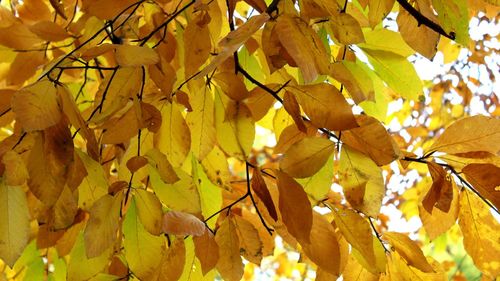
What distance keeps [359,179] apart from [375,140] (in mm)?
58

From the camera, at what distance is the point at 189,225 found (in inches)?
26.9

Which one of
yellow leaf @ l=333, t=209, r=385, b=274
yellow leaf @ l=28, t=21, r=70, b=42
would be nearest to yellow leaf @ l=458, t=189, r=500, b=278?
yellow leaf @ l=333, t=209, r=385, b=274

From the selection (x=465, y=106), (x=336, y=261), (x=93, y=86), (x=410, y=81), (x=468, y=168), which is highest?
(x=465, y=106)

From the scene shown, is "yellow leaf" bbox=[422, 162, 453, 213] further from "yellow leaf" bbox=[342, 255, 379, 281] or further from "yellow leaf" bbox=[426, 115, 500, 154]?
"yellow leaf" bbox=[342, 255, 379, 281]

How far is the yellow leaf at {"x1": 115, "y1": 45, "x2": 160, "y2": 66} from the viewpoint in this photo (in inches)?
25.4

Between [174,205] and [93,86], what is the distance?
0.90m

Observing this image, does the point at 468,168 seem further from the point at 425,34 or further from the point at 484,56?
the point at 484,56

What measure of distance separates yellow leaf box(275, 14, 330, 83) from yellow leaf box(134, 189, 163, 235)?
250mm

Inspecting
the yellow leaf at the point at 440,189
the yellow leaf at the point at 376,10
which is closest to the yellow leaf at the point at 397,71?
the yellow leaf at the point at 376,10

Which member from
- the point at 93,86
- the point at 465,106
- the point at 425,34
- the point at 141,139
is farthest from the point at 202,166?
the point at 465,106

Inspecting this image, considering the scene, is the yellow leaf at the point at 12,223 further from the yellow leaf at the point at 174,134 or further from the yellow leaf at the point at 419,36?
the yellow leaf at the point at 419,36

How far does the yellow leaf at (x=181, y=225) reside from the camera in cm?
67

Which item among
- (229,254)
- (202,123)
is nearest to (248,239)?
(229,254)

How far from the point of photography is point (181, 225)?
0.68m
